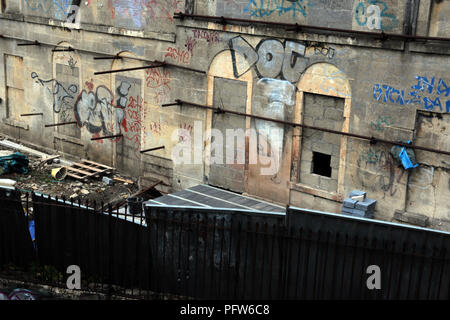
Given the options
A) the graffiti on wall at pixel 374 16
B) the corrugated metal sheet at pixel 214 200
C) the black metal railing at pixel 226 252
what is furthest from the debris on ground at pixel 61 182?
the graffiti on wall at pixel 374 16

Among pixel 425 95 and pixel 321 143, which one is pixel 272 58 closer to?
pixel 321 143

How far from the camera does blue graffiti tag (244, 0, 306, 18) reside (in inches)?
508

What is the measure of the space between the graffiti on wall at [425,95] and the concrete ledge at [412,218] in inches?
86.4

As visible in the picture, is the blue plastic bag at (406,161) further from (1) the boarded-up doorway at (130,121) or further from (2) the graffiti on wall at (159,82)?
(1) the boarded-up doorway at (130,121)

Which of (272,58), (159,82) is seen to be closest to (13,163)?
(159,82)

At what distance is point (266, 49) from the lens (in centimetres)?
1352

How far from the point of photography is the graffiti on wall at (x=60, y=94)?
62.2ft

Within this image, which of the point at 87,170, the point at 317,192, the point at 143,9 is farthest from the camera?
the point at 87,170

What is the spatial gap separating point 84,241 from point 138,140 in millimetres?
7639

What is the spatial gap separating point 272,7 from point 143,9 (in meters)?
4.35

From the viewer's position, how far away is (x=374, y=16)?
1177 centimetres

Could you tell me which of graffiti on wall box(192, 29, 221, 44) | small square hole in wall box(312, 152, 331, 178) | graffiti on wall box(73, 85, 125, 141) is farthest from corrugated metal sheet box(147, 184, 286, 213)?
graffiti on wall box(73, 85, 125, 141)
